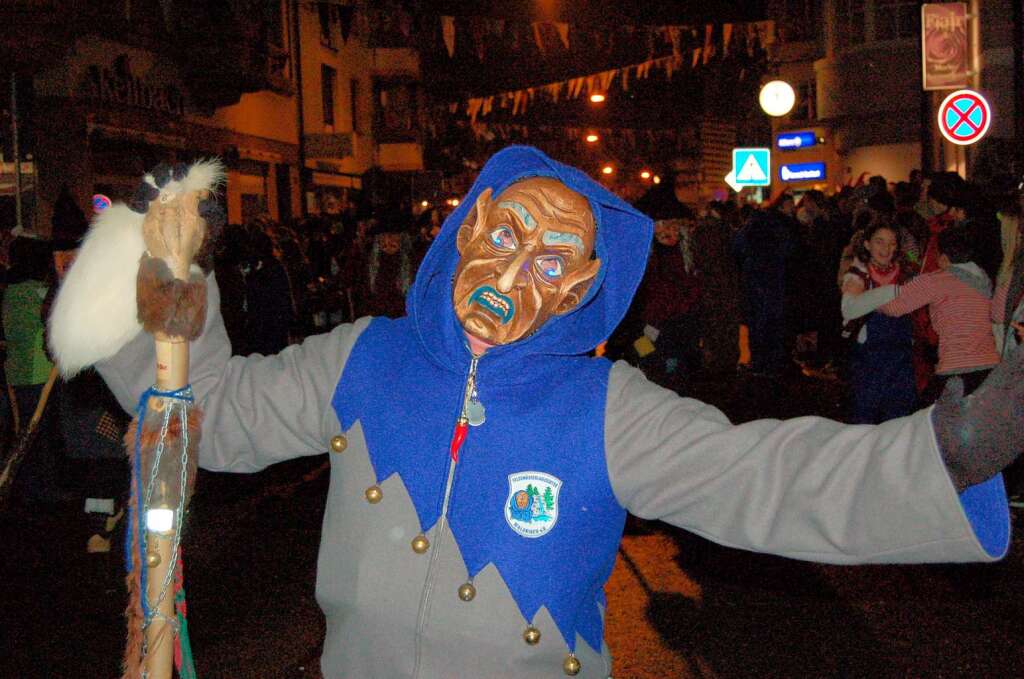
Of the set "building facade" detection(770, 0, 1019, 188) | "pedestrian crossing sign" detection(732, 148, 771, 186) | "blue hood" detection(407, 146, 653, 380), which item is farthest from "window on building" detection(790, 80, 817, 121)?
"blue hood" detection(407, 146, 653, 380)

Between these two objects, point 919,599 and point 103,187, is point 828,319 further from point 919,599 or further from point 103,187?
point 103,187

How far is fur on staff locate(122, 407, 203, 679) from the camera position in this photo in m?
2.47

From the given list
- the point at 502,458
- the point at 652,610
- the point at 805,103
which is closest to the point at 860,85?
the point at 805,103

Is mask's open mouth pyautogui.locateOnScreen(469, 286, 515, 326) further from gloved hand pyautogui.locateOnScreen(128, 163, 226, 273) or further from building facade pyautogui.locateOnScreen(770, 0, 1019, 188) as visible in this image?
building facade pyautogui.locateOnScreen(770, 0, 1019, 188)

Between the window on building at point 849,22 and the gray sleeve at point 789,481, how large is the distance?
102 feet

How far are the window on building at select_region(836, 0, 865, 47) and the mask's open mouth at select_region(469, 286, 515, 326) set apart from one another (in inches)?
1216

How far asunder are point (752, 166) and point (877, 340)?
533 inches

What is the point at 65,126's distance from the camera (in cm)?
1511

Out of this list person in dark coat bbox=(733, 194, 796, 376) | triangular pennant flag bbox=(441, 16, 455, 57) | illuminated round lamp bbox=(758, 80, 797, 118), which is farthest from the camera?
illuminated round lamp bbox=(758, 80, 797, 118)

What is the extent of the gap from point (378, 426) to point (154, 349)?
20.3 inches

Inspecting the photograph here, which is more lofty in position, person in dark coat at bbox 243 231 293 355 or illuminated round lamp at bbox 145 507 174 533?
person in dark coat at bbox 243 231 293 355

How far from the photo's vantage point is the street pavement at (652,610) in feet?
17.0

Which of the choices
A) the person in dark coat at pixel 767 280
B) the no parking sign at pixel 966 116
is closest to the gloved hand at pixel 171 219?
the person in dark coat at pixel 767 280

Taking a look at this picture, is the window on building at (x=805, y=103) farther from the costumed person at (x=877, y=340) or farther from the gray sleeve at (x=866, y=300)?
the gray sleeve at (x=866, y=300)
